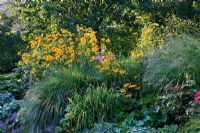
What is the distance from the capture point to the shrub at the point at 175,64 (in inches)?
193

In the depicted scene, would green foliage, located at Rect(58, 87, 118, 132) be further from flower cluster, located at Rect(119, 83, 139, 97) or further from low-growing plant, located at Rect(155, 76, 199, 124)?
low-growing plant, located at Rect(155, 76, 199, 124)

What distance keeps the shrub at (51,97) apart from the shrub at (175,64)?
3.15ft

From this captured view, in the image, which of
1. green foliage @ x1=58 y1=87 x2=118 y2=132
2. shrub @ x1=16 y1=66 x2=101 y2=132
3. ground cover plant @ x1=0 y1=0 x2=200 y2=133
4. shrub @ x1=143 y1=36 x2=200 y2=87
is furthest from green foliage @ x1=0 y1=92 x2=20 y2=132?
shrub @ x1=143 y1=36 x2=200 y2=87

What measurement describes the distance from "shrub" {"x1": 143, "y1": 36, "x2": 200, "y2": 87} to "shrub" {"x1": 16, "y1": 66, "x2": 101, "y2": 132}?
0.96m

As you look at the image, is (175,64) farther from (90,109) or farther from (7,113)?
(7,113)

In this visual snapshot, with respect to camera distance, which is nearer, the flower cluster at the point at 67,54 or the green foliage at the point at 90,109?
the green foliage at the point at 90,109

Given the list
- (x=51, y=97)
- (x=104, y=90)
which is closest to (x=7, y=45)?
(x=51, y=97)

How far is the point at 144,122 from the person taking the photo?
176 inches

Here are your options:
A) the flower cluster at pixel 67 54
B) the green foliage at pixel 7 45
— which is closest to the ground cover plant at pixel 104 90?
the flower cluster at pixel 67 54

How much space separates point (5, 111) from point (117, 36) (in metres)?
5.28

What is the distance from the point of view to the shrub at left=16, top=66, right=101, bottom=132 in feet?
16.5

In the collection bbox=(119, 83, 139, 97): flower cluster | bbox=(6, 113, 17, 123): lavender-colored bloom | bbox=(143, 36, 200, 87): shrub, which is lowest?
bbox=(6, 113, 17, 123): lavender-colored bloom

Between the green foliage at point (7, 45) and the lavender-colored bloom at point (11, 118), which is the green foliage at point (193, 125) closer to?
the lavender-colored bloom at point (11, 118)

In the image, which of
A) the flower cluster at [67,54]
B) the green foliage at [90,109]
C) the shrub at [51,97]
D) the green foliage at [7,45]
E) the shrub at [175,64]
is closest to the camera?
the green foliage at [90,109]
